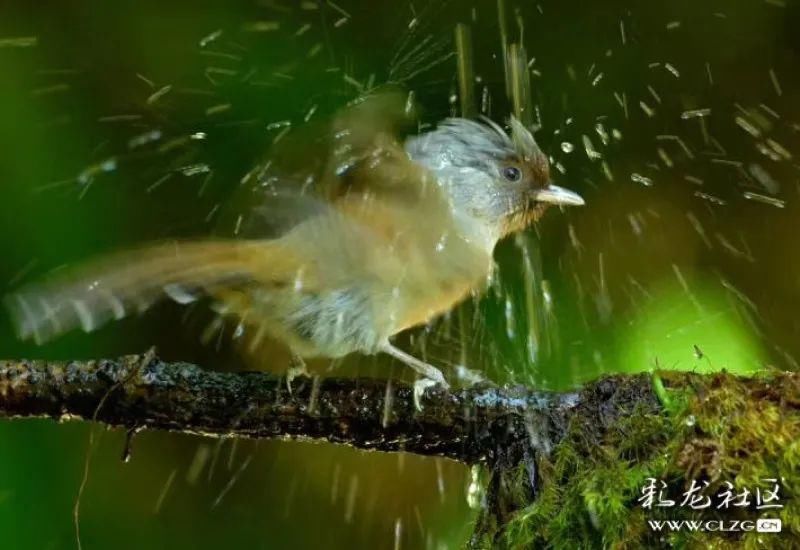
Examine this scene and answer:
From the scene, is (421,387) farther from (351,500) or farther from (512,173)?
(351,500)

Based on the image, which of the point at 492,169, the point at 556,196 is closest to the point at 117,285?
the point at 492,169

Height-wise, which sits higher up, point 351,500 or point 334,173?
point 334,173

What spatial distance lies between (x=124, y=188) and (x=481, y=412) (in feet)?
5.56

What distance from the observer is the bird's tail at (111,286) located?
1908 millimetres

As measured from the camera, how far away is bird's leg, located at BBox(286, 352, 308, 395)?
2.06 metres

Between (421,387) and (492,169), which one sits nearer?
(421,387)

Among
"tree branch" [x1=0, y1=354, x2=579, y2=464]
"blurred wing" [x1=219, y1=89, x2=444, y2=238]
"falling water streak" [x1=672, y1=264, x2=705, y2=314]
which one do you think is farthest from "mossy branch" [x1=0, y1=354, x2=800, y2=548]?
"falling water streak" [x1=672, y1=264, x2=705, y2=314]

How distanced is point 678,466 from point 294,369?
3.16ft

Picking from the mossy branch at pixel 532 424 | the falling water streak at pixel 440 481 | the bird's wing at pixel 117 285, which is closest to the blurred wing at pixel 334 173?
the bird's wing at pixel 117 285

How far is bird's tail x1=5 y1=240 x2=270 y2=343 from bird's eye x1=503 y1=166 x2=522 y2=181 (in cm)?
122

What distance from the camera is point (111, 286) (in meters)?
1.93

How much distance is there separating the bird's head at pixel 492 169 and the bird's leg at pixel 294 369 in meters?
0.75

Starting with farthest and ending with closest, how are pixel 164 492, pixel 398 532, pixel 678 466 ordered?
pixel 398 532, pixel 164 492, pixel 678 466

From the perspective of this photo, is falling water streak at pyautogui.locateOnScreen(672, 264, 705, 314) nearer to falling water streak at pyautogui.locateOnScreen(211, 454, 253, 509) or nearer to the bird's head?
the bird's head
